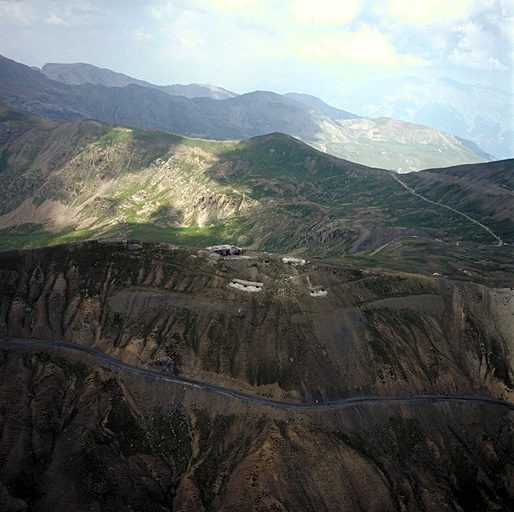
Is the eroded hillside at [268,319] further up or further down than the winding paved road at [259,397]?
further up

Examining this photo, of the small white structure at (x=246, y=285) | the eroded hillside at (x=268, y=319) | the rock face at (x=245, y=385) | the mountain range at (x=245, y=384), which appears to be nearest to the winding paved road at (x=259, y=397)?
the mountain range at (x=245, y=384)

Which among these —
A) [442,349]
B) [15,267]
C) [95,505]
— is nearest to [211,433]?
[95,505]

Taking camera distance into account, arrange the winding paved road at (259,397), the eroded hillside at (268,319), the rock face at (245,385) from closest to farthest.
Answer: the rock face at (245,385), the winding paved road at (259,397), the eroded hillside at (268,319)

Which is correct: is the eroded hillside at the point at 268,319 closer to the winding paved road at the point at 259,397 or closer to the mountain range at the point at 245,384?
the mountain range at the point at 245,384

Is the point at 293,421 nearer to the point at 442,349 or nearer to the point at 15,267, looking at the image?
the point at 442,349

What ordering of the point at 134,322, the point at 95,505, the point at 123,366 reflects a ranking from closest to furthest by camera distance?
the point at 95,505 → the point at 123,366 → the point at 134,322

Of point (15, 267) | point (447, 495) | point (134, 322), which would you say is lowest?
point (447, 495)

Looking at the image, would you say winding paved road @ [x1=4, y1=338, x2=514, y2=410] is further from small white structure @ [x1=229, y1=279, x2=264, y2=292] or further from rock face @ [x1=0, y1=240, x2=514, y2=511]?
small white structure @ [x1=229, y1=279, x2=264, y2=292]

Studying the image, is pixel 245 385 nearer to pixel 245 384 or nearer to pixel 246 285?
pixel 245 384

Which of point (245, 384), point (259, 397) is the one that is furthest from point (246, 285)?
point (259, 397)
